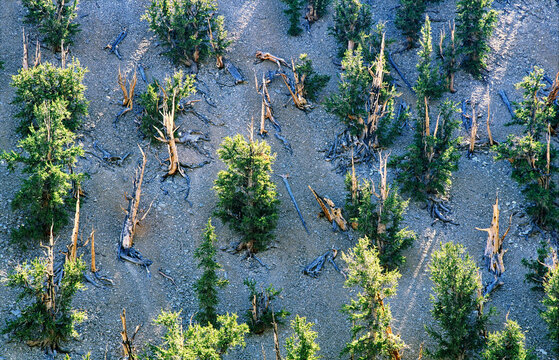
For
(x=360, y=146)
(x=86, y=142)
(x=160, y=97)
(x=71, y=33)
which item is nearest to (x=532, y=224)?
(x=360, y=146)

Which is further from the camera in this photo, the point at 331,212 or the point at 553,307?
the point at 331,212

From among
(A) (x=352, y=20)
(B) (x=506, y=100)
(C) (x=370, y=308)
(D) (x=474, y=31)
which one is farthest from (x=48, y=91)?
(B) (x=506, y=100)

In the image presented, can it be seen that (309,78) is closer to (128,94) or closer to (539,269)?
(128,94)

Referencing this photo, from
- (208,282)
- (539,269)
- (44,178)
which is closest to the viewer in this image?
(208,282)

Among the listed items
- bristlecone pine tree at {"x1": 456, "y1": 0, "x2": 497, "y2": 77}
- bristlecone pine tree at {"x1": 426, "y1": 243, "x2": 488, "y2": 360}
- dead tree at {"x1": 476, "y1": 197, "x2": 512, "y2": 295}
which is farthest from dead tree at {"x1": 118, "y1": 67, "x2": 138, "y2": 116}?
dead tree at {"x1": 476, "y1": 197, "x2": 512, "y2": 295}

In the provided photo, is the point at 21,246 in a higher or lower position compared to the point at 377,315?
lower

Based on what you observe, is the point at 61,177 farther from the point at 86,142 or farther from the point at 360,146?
the point at 360,146

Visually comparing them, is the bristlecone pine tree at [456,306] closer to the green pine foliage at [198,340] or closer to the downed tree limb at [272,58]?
the green pine foliage at [198,340]
